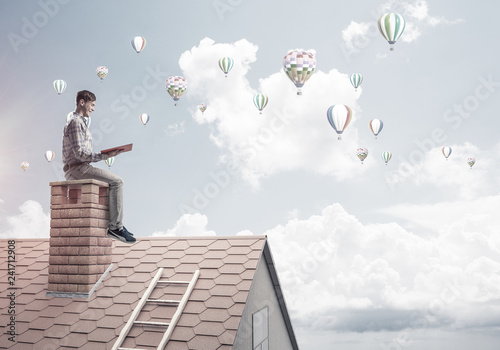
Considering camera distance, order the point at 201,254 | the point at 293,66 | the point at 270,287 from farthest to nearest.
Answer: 1. the point at 293,66
2. the point at 270,287
3. the point at 201,254

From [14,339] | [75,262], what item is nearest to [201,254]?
[75,262]

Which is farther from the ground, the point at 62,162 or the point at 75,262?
the point at 62,162

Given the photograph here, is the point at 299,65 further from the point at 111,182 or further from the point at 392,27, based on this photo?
the point at 111,182

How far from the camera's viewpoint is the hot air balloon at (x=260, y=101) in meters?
30.1

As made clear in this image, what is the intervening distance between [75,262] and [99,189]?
4.34 ft

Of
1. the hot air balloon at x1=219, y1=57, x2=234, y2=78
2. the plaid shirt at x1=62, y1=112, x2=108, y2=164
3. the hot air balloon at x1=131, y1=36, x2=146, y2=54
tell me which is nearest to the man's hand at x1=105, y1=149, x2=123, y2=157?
the plaid shirt at x1=62, y1=112, x2=108, y2=164

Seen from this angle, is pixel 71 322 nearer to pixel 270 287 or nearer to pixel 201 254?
pixel 201 254

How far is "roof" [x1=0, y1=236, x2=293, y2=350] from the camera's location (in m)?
5.96

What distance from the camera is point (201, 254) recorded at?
760 cm

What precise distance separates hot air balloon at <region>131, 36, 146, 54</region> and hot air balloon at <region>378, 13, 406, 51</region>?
17343 millimetres

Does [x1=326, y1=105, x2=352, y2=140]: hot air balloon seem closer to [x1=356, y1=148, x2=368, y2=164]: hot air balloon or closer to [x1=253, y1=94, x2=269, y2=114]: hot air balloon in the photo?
[x1=253, y1=94, x2=269, y2=114]: hot air balloon

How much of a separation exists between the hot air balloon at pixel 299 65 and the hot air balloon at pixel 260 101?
681 cm

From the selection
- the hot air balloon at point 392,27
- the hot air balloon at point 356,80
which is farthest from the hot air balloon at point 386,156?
the hot air balloon at point 392,27

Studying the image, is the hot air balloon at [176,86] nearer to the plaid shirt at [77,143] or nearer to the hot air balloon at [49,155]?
the hot air balloon at [49,155]
